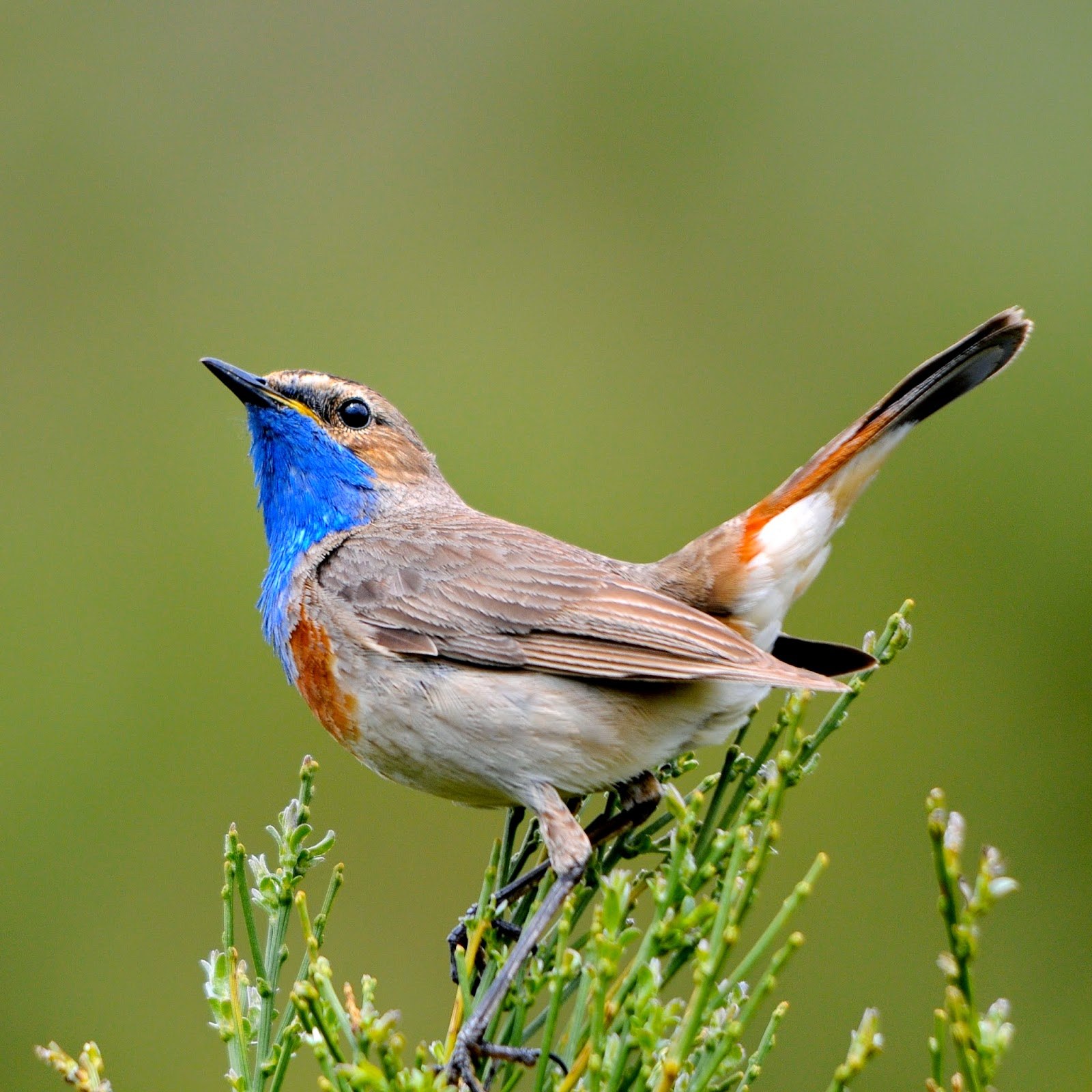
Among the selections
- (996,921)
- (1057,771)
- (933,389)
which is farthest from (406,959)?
(933,389)

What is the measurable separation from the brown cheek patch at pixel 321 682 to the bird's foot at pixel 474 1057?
39.7 inches

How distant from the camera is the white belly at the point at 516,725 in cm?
352

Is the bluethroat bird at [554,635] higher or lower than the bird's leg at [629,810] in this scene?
higher

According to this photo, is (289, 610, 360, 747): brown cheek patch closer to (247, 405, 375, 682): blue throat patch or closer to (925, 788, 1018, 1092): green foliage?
(247, 405, 375, 682): blue throat patch

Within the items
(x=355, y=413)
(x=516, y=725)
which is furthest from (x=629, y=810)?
(x=355, y=413)

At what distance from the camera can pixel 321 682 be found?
3807 mm

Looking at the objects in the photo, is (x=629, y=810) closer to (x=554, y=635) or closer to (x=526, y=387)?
(x=554, y=635)

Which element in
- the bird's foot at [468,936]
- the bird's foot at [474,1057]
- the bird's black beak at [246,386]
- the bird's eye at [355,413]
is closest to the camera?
the bird's foot at [474,1057]

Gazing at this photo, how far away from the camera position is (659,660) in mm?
3555

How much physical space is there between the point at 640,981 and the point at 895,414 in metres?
2.01

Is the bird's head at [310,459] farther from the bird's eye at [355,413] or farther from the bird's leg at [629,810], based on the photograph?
the bird's leg at [629,810]

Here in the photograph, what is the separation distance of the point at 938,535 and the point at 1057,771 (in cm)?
115

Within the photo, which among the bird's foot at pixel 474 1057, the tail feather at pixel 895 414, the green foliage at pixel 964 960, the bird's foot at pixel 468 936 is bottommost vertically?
the bird's foot at pixel 474 1057

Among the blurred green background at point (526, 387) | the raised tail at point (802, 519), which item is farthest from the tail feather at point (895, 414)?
the blurred green background at point (526, 387)
